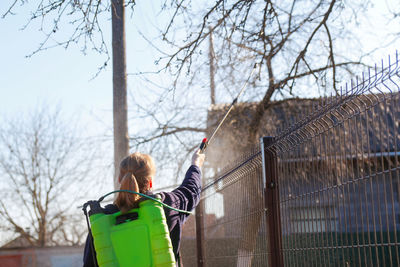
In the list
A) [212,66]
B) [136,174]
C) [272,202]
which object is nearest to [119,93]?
[212,66]

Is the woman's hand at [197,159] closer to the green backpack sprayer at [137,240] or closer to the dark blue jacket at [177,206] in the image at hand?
the dark blue jacket at [177,206]

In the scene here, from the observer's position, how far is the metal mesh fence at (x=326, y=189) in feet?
9.62

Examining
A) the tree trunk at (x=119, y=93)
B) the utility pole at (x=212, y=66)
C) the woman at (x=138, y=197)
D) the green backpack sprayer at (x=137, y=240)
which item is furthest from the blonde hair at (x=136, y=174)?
the utility pole at (x=212, y=66)

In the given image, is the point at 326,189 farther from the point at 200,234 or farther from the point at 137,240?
the point at 200,234

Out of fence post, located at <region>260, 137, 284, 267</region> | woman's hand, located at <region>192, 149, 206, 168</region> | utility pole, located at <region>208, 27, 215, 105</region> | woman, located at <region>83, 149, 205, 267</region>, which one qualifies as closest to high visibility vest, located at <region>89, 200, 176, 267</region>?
woman, located at <region>83, 149, 205, 267</region>

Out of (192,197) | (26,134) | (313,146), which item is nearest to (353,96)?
(313,146)

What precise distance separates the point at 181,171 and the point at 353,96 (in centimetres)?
890

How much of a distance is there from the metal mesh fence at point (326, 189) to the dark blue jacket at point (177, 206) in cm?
69

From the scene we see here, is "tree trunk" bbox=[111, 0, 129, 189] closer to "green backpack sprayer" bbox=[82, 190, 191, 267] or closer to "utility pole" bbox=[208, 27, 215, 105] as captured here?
"utility pole" bbox=[208, 27, 215, 105]

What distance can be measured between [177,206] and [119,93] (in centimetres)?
451

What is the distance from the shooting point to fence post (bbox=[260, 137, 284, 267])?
13.6 ft

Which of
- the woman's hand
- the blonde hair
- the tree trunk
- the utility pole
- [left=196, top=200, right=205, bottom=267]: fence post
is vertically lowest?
[left=196, top=200, right=205, bottom=267]: fence post

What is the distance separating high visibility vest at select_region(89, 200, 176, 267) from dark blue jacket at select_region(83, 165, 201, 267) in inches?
8.9

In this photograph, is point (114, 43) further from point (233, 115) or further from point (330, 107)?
point (330, 107)
